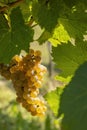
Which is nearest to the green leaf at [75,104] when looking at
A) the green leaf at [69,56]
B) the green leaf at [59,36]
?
A: the green leaf at [69,56]

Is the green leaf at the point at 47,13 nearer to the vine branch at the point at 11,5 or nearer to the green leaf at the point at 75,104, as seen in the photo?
the vine branch at the point at 11,5

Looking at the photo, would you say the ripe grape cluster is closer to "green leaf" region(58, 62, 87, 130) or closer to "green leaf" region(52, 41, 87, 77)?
"green leaf" region(52, 41, 87, 77)

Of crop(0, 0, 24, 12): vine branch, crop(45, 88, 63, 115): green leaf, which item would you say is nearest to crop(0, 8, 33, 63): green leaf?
crop(0, 0, 24, 12): vine branch

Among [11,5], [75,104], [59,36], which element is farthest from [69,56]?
[75,104]

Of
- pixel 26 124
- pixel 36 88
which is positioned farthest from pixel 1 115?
pixel 36 88

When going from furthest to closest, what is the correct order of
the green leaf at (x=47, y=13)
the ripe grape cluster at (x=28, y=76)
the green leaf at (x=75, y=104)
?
1. the ripe grape cluster at (x=28, y=76)
2. the green leaf at (x=47, y=13)
3. the green leaf at (x=75, y=104)

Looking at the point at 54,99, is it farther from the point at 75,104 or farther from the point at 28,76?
the point at 75,104
